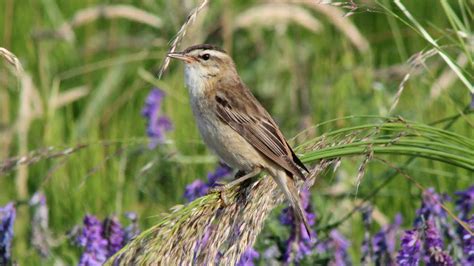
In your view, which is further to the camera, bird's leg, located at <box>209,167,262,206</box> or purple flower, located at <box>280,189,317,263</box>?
purple flower, located at <box>280,189,317,263</box>

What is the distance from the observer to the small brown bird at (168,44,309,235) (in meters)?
4.60

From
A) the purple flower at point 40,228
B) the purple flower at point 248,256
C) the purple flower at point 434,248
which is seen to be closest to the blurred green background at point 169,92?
the purple flower at point 40,228

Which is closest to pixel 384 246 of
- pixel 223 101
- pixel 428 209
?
pixel 428 209

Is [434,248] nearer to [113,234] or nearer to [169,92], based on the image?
[113,234]

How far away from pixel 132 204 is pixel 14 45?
9.95 ft

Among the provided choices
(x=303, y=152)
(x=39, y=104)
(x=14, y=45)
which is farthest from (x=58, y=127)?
(x=303, y=152)

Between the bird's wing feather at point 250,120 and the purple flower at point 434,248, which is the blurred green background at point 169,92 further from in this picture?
the purple flower at point 434,248

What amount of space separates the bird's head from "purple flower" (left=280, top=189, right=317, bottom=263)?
0.93 metres

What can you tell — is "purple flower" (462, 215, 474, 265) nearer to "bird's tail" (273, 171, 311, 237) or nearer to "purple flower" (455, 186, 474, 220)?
"purple flower" (455, 186, 474, 220)

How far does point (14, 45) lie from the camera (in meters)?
8.52

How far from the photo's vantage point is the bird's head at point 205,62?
525cm

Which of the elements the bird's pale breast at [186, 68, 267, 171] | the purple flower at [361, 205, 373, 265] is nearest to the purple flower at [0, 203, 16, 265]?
the bird's pale breast at [186, 68, 267, 171]

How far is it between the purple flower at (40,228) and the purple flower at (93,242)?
0.53 m

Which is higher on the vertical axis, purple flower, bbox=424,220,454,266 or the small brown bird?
the small brown bird
